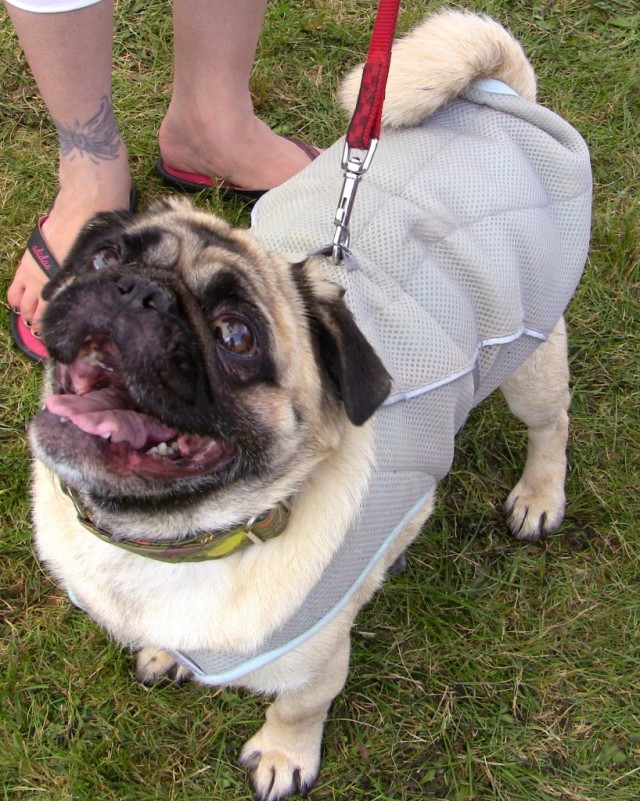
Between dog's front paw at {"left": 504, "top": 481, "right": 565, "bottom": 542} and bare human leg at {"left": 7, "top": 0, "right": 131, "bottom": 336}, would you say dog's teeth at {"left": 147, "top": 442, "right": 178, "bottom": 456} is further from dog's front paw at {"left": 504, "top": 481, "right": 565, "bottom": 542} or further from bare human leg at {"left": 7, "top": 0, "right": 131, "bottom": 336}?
dog's front paw at {"left": 504, "top": 481, "right": 565, "bottom": 542}

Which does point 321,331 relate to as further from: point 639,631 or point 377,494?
point 639,631

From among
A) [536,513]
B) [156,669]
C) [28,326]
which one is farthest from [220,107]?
[156,669]

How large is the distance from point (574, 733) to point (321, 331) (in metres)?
2.00

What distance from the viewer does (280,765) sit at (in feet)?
8.95

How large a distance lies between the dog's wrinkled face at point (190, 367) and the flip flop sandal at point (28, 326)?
1.52 metres

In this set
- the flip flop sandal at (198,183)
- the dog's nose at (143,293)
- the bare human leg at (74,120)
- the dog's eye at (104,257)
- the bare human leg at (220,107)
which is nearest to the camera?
the dog's nose at (143,293)

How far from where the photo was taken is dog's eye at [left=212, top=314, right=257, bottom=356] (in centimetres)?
180

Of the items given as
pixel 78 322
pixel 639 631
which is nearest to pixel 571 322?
pixel 639 631

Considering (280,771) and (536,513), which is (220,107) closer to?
(536,513)

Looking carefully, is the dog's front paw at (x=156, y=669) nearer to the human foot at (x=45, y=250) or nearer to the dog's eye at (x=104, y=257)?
the human foot at (x=45, y=250)

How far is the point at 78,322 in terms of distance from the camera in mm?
1663

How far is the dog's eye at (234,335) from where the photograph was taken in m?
1.80

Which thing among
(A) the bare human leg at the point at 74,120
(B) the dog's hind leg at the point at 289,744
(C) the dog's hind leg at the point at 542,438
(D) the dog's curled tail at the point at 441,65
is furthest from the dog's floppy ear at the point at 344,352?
(A) the bare human leg at the point at 74,120

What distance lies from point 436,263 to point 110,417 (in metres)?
1.13
